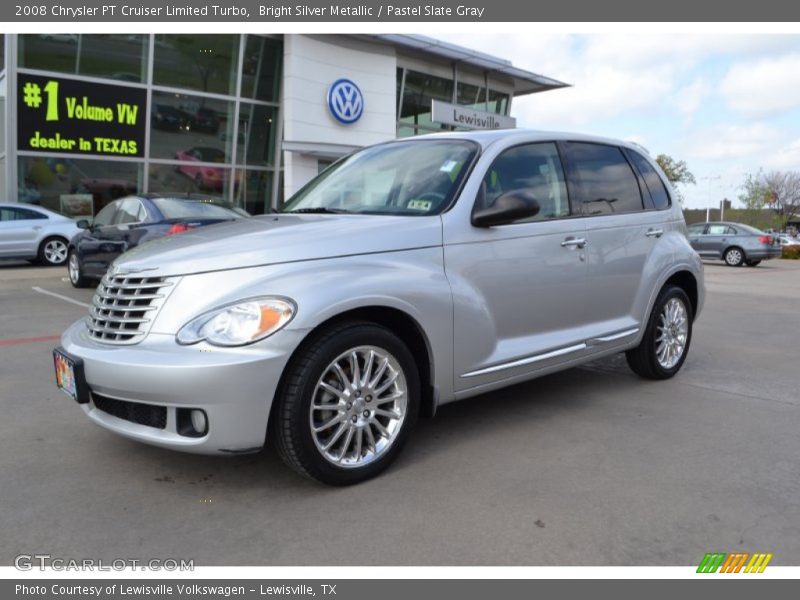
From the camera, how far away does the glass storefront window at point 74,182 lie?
16172 millimetres

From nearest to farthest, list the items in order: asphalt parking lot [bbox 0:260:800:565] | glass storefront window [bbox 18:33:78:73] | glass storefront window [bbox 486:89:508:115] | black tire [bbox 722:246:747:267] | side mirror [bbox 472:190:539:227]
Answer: asphalt parking lot [bbox 0:260:800:565] < side mirror [bbox 472:190:539:227] < glass storefront window [bbox 18:33:78:73] < black tire [bbox 722:246:747:267] < glass storefront window [bbox 486:89:508:115]

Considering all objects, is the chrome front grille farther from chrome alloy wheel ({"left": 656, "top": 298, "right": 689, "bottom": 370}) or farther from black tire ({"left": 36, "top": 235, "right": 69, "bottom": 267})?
black tire ({"left": 36, "top": 235, "right": 69, "bottom": 267})

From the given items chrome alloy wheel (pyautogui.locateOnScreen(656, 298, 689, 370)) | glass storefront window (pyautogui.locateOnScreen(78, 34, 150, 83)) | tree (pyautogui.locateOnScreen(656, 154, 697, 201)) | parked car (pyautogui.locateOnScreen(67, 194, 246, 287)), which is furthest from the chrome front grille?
tree (pyautogui.locateOnScreen(656, 154, 697, 201))

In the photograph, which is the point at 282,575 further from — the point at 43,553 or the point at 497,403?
the point at 497,403

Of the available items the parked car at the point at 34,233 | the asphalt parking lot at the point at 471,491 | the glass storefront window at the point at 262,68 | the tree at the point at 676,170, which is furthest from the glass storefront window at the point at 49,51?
the tree at the point at 676,170

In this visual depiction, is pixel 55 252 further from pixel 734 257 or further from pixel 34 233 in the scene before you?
pixel 734 257

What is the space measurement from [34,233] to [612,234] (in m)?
12.5

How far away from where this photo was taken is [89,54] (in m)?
16.6

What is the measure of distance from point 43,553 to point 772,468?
11.1 ft

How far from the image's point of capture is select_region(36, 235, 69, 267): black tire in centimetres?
1370

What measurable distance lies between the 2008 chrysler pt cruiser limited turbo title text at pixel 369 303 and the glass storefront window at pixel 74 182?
1420 centimetres

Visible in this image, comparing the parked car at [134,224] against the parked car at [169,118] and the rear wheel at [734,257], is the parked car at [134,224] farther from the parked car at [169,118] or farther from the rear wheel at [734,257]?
the rear wheel at [734,257]

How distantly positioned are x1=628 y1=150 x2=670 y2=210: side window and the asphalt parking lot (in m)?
1.43

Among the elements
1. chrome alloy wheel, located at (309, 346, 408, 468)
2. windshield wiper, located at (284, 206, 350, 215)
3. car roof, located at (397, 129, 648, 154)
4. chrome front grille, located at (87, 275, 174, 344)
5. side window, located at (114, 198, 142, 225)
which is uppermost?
car roof, located at (397, 129, 648, 154)
